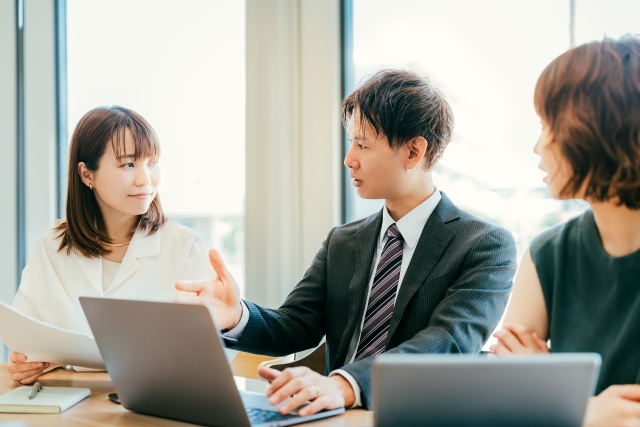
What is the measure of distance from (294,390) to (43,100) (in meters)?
2.56

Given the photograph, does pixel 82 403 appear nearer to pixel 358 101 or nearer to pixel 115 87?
pixel 358 101

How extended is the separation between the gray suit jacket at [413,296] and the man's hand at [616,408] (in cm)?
44

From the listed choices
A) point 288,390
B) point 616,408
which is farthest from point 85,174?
point 616,408

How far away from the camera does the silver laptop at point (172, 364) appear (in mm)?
1063

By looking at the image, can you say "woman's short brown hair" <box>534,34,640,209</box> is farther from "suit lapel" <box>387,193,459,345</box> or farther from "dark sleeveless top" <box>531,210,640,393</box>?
"suit lapel" <box>387,193,459,345</box>

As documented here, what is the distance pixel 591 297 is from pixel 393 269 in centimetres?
61

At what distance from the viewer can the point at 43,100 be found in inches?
123

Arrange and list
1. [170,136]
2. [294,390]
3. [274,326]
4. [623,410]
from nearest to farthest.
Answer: [623,410]
[294,390]
[274,326]
[170,136]

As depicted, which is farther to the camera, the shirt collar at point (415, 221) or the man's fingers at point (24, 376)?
the shirt collar at point (415, 221)

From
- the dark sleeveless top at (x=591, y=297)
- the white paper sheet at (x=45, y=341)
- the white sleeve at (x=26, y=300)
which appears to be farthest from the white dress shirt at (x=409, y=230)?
the white sleeve at (x=26, y=300)

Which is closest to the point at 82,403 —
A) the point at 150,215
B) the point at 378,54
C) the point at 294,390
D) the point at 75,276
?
the point at 294,390

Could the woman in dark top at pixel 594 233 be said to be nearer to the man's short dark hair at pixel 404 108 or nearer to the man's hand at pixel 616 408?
the man's hand at pixel 616 408

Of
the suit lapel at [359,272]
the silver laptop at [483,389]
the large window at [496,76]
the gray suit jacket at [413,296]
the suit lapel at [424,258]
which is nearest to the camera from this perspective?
the silver laptop at [483,389]

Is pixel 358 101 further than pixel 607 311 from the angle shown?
Yes
